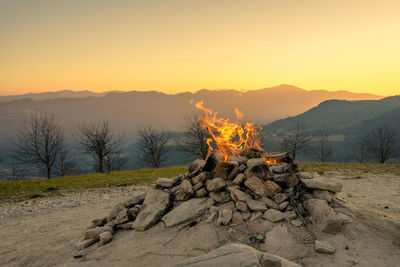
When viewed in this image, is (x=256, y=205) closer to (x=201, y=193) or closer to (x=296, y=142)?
(x=201, y=193)

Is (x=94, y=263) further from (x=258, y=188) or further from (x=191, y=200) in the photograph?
(x=258, y=188)

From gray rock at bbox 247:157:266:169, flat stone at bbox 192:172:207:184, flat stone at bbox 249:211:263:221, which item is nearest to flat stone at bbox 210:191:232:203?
flat stone at bbox 192:172:207:184

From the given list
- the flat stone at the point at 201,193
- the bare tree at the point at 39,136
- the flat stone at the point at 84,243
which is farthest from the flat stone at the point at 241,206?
the bare tree at the point at 39,136

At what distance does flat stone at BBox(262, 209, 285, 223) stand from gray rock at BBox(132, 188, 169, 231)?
3.16m

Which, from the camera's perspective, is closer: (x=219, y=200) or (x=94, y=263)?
(x=94, y=263)

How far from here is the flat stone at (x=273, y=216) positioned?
6418mm

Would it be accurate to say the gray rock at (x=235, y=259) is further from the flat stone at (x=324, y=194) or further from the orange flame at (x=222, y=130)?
the orange flame at (x=222, y=130)

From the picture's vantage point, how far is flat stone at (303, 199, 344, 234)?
6059mm

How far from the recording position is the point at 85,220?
10.0 metres

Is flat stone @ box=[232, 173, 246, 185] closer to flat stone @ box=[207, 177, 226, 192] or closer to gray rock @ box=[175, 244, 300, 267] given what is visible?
flat stone @ box=[207, 177, 226, 192]

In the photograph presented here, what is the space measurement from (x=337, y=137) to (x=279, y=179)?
177m

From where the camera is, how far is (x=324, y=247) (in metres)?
5.44

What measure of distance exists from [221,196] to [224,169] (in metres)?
0.94

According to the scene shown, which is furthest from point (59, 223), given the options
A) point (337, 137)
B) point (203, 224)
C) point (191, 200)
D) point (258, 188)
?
point (337, 137)
